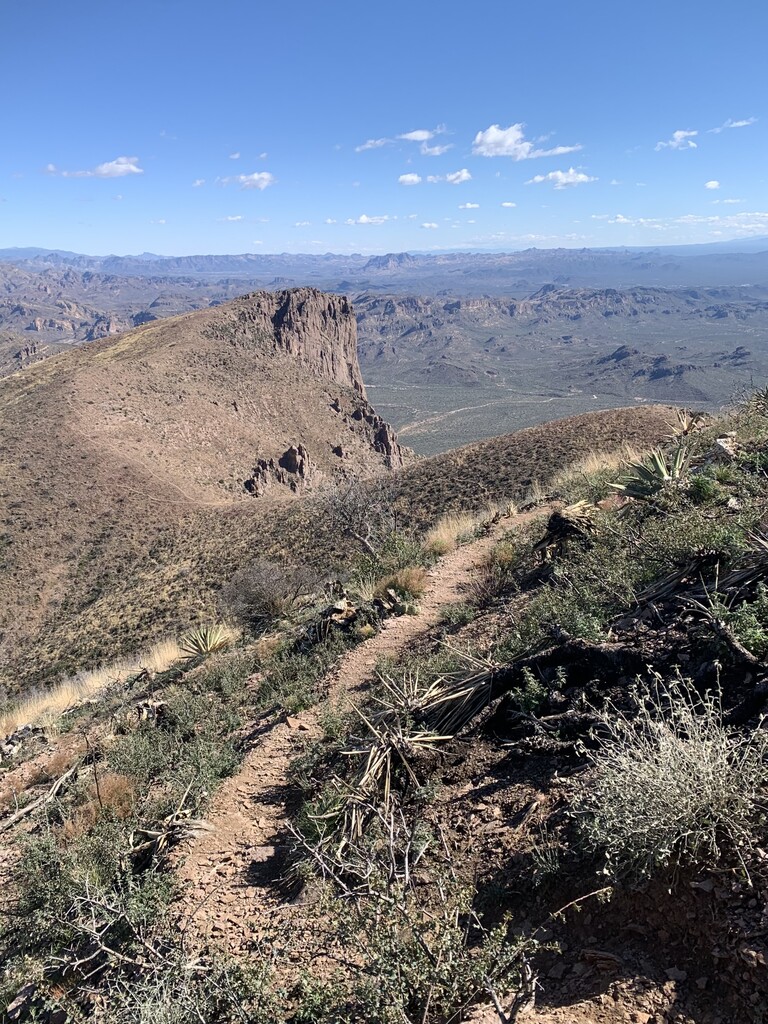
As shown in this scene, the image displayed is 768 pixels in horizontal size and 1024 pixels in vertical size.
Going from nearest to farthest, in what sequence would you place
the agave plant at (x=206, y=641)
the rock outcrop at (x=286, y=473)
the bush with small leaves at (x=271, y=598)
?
the agave plant at (x=206, y=641), the bush with small leaves at (x=271, y=598), the rock outcrop at (x=286, y=473)

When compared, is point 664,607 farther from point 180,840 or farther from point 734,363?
point 734,363

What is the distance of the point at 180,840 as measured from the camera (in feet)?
12.7

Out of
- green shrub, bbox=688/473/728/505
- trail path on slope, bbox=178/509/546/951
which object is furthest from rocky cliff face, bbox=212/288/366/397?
green shrub, bbox=688/473/728/505

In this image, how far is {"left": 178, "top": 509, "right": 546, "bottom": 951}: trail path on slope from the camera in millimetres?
3162

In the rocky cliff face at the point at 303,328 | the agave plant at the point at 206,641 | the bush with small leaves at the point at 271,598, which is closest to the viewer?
the agave plant at the point at 206,641

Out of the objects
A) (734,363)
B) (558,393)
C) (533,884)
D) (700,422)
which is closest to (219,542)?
(700,422)

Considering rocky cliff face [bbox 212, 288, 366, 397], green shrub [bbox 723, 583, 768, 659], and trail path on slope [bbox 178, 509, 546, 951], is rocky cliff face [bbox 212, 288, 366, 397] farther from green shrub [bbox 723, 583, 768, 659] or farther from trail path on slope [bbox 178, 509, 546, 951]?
green shrub [bbox 723, 583, 768, 659]

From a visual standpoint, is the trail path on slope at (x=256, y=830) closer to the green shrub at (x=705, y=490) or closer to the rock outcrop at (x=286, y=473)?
the green shrub at (x=705, y=490)

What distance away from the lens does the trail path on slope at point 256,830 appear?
3.16 meters

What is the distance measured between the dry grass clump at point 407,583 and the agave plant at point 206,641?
2646 mm

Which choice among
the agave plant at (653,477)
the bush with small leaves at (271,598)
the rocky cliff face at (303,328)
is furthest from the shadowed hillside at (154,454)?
the agave plant at (653,477)

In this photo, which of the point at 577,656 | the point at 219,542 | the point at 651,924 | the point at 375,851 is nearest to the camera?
the point at 651,924

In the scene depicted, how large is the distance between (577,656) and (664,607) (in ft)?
2.46

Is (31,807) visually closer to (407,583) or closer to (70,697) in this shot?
(407,583)
